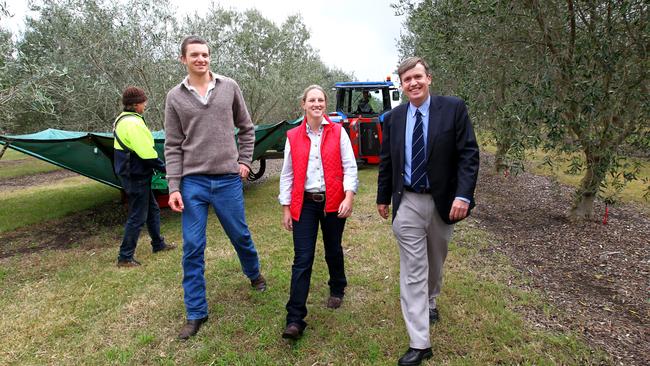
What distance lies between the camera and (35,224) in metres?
5.93

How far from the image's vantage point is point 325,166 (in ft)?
8.71

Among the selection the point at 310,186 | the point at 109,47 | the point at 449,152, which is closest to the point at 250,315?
the point at 310,186

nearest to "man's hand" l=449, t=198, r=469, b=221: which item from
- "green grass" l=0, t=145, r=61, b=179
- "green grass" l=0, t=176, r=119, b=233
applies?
"green grass" l=0, t=176, r=119, b=233

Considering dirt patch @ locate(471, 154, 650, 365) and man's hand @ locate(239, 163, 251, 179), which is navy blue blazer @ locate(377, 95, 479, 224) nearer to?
man's hand @ locate(239, 163, 251, 179)

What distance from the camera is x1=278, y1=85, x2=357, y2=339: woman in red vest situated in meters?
2.62

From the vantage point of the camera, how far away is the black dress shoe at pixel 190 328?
2.73m

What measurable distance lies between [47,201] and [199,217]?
6.40 meters

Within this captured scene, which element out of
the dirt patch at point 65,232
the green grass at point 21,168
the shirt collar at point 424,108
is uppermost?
the shirt collar at point 424,108

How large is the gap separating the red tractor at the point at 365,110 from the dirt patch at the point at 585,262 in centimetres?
375

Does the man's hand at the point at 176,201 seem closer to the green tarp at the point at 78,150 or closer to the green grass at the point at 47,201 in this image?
the green tarp at the point at 78,150

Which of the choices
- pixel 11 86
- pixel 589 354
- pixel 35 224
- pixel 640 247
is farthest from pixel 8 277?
pixel 640 247

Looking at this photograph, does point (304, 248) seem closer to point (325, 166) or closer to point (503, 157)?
point (325, 166)

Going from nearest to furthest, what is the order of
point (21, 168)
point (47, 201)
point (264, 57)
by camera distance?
point (47, 201) → point (21, 168) → point (264, 57)

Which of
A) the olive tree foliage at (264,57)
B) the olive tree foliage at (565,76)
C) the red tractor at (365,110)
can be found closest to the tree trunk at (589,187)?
the olive tree foliage at (565,76)
